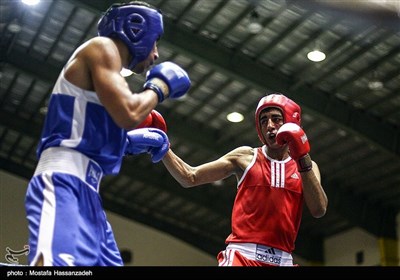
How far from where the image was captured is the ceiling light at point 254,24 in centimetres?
870

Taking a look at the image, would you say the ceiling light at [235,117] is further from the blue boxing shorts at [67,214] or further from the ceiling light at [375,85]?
the blue boxing shorts at [67,214]

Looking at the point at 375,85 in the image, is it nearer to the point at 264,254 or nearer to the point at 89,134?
the point at 264,254

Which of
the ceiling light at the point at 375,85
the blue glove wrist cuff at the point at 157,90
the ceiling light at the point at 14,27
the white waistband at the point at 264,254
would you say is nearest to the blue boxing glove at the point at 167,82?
the blue glove wrist cuff at the point at 157,90

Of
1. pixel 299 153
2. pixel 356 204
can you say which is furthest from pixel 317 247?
pixel 299 153

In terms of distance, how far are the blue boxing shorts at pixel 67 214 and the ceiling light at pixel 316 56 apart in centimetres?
721

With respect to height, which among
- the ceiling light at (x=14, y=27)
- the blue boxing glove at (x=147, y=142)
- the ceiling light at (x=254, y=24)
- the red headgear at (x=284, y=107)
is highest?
the ceiling light at (x=254, y=24)

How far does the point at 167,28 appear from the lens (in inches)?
361

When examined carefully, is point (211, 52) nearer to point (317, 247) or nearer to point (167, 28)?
point (167, 28)

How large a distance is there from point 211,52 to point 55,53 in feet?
9.34

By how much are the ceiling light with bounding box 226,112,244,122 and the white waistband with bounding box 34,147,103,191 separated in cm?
885

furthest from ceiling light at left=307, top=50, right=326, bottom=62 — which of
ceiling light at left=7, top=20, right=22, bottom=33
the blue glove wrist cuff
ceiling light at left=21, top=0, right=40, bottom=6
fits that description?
the blue glove wrist cuff

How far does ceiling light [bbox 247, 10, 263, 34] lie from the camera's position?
8701 mm

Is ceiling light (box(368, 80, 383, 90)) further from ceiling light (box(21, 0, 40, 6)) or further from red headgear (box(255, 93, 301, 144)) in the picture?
red headgear (box(255, 93, 301, 144))

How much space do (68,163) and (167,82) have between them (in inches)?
17.9
